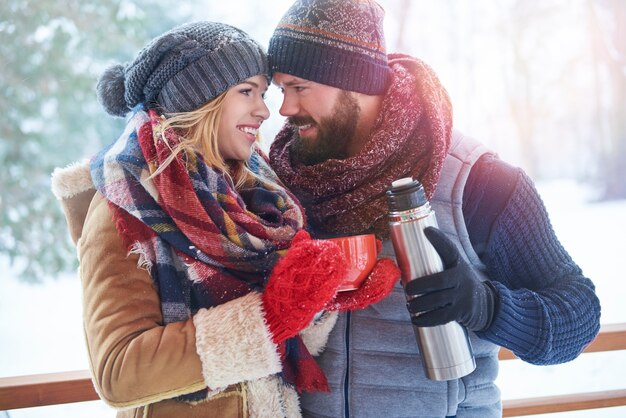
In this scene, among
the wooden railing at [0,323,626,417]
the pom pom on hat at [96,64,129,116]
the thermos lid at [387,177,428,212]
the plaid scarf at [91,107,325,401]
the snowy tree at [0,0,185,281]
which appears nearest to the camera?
the thermos lid at [387,177,428,212]

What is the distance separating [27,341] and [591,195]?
2991 millimetres

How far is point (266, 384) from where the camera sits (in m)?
1.13

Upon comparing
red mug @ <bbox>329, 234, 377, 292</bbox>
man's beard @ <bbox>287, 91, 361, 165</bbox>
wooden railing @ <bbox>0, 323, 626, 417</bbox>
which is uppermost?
man's beard @ <bbox>287, 91, 361, 165</bbox>

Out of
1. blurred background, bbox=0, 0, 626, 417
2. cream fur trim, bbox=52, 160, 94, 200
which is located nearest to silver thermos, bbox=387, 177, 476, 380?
cream fur trim, bbox=52, 160, 94, 200

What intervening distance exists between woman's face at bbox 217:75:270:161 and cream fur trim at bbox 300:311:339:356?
44 cm

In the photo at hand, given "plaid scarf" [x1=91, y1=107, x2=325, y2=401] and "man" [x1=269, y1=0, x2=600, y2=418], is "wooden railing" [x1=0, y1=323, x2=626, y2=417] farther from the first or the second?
"plaid scarf" [x1=91, y1=107, x2=325, y2=401]

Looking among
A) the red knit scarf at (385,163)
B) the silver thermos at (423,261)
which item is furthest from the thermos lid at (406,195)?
the red knit scarf at (385,163)

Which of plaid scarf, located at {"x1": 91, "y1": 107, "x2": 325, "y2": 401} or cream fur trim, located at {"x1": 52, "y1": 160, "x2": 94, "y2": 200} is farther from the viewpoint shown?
cream fur trim, located at {"x1": 52, "y1": 160, "x2": 94, "y2": 200}

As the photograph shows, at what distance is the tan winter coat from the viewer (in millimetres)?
987

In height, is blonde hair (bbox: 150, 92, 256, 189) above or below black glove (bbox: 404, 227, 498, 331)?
above

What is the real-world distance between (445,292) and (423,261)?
0.22ft

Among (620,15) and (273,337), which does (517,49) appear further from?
(273,337)

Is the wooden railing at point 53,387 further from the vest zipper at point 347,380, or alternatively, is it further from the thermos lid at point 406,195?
the thermos lid at point 406,195

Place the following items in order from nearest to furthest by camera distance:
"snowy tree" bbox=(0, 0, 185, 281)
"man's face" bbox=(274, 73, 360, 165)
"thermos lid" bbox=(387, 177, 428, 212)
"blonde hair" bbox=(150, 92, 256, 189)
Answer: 1. "thermos lid" bbox=(387, 177, 428, 212)
2. "blonde hair" bbox=(150, 92, 256, 189)
3. "man's face" bbox=(274, 73, 360, 165)
4. "snowy tree" bbox=(0, 0, 185, 281)
